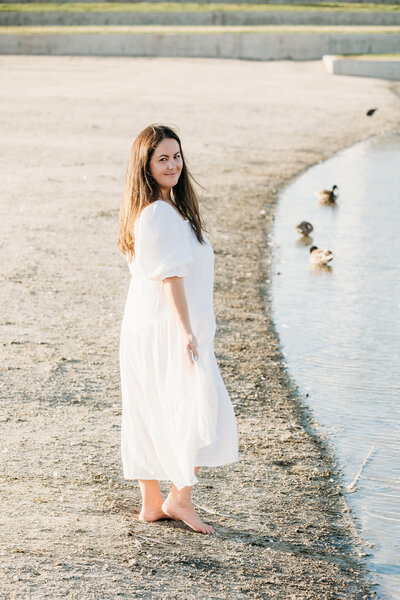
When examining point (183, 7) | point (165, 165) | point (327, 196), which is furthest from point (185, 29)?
point (165, 165)

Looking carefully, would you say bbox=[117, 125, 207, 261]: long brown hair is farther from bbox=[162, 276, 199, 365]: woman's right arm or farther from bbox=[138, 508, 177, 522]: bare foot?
bbox=[138, 508, 177, 522]: bare foot

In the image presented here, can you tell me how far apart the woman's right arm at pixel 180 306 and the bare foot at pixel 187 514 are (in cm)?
75

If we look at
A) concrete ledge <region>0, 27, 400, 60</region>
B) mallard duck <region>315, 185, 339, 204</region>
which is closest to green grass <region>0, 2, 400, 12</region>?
concrete ledge <region>0, 27, 400, 60</region>

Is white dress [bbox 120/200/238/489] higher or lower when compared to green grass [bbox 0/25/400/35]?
lower

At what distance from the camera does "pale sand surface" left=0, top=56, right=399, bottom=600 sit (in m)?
3.92

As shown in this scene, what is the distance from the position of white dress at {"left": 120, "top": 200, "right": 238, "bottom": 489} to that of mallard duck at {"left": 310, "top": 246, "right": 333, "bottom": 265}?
5.93 metres

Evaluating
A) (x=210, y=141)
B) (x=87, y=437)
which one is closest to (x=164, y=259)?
(x=87, y=437)

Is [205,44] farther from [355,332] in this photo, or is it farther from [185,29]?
[355,332]

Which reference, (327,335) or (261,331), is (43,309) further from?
(327,335)

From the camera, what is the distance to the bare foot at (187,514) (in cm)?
424

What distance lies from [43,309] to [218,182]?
692 centimetres

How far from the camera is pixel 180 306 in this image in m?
3.90

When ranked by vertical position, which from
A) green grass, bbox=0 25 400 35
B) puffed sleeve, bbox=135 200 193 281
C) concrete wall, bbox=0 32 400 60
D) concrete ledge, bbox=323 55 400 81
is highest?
green grass, bbox=0 25 400 35

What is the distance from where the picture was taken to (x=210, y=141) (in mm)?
18031
